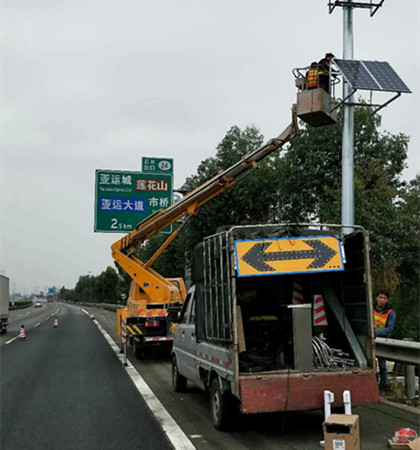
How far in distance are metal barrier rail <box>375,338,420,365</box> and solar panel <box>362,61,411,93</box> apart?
206 inches

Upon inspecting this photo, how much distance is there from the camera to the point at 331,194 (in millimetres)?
17859

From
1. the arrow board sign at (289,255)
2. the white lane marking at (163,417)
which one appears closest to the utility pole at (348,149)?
the arrow board sign at (289,255)

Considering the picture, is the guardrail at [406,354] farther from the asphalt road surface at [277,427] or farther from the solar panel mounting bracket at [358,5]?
the solar panel mounting bracket at [358,5]

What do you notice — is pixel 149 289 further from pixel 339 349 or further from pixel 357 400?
pixel 357 400

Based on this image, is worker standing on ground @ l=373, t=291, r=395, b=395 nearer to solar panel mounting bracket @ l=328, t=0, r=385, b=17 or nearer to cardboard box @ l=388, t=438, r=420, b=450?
cardboard box @ l=388, t=438, r=420, b=450

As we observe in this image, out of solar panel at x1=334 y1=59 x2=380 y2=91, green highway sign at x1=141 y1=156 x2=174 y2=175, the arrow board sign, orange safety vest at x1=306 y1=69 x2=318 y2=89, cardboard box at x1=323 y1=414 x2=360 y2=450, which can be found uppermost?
green highway sign at x1=141 y1=156 x2=174 y2=175

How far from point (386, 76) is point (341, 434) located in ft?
28.3

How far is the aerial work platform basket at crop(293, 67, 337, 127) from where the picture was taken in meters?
10.2

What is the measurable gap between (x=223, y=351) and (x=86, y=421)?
7.87ft

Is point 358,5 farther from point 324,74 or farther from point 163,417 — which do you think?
point 163,417

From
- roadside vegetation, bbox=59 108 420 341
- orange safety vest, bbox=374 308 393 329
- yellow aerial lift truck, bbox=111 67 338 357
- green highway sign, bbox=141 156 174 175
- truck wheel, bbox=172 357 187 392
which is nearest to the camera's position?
orange safety vest, bbox=374 308 393 329

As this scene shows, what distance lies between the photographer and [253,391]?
624 centimetres

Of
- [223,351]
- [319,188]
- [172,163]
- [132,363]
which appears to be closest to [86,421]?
[223,351]

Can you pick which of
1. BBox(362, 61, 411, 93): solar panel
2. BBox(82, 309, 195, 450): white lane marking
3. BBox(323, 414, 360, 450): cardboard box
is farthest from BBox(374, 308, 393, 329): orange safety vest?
BBox(362, 61, 411, 93): solar panel
